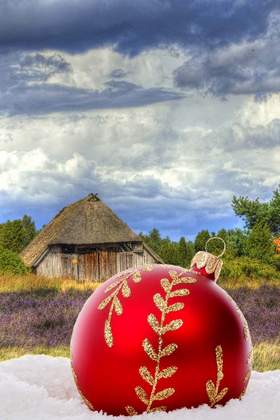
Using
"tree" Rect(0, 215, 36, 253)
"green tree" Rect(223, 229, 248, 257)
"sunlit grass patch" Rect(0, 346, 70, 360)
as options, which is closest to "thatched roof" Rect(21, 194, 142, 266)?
"tree" Rect(0, 215, 36, 253)

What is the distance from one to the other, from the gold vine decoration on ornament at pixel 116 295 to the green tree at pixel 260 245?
78.3 feet

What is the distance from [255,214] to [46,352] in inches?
908

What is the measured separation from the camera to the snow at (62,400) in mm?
6109

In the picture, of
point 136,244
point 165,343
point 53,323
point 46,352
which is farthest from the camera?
point 136,244

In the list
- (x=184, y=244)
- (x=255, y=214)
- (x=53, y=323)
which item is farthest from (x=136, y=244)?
(x=53, y=323)

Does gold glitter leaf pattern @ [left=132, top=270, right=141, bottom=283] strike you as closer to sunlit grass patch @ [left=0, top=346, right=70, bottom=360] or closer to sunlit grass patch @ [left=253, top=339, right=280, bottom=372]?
sunlit grass patch @ [left=253, top=339, right=280, bottom=372]

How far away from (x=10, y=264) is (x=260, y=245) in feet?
35.8

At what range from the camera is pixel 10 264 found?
103 feet

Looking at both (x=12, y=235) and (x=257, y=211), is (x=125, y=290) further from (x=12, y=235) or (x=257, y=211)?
(x=12, y=235)

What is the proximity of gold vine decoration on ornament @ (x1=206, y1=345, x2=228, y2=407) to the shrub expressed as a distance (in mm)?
25410

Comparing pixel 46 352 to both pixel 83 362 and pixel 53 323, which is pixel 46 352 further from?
pixel 83 362

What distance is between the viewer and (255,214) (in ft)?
109

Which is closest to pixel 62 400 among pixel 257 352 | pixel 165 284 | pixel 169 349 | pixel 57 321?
pixel 169 349

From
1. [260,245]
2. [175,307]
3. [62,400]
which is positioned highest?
[175,307]
